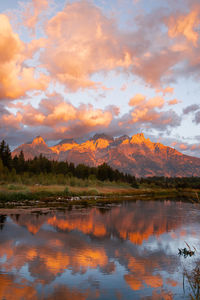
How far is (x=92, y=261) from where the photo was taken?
→ 13328 mm

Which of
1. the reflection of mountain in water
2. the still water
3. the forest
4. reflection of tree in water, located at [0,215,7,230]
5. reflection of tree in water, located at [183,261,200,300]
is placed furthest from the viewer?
the forest

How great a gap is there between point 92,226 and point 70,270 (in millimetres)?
11740

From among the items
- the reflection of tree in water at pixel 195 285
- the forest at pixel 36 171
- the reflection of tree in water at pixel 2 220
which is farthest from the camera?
the forest at pixel 36 171

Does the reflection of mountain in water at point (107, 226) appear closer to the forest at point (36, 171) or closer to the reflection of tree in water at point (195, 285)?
the reflection of tree in water at point (195, 285)

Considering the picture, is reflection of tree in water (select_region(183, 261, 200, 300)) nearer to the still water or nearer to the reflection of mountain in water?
the still water

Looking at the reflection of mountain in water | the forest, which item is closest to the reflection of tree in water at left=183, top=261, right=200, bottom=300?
the reflection of mountain in water

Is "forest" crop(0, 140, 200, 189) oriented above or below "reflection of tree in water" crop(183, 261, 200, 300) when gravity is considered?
above

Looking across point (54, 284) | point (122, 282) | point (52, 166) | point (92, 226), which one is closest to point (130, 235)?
point (92, 226)

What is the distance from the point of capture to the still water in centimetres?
970

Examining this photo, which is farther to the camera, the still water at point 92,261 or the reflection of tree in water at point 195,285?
the still water at point 92,261

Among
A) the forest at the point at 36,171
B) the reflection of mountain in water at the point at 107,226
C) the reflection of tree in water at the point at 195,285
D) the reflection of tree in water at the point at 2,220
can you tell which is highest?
the forest at the point at 36,171

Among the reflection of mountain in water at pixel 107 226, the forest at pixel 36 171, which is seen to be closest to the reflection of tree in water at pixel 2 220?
the reflection of mountain in water at pixel 107 226

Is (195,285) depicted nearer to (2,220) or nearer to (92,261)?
(92,261)

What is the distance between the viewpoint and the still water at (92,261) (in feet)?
31.8
